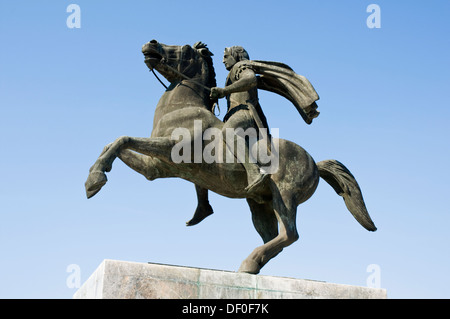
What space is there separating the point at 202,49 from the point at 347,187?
9.16ft

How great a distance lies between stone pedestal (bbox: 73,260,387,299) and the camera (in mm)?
6773

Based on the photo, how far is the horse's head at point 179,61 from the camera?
348 inches

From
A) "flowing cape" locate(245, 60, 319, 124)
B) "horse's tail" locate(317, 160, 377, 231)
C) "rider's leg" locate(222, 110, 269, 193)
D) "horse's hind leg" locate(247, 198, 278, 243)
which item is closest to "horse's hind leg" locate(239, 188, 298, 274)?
"rider's leg" locate(222, 110, 269, 193)

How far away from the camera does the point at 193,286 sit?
7133 millimetres

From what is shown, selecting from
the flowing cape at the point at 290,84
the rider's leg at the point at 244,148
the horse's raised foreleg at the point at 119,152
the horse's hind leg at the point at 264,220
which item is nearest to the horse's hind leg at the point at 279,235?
the rider's leg at the point at 244,148

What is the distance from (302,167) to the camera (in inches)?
345

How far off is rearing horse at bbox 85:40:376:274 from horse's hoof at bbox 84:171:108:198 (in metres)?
0.11

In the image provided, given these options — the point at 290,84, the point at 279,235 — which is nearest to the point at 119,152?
the point at 279,235

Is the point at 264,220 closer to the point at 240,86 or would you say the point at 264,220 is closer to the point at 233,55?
the point at 240,86

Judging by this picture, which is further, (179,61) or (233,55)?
(233,55)

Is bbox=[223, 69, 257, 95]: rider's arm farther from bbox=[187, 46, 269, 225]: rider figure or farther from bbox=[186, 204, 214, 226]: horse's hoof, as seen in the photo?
bbox=[186, 204, 214, 226]: horse's hoof
